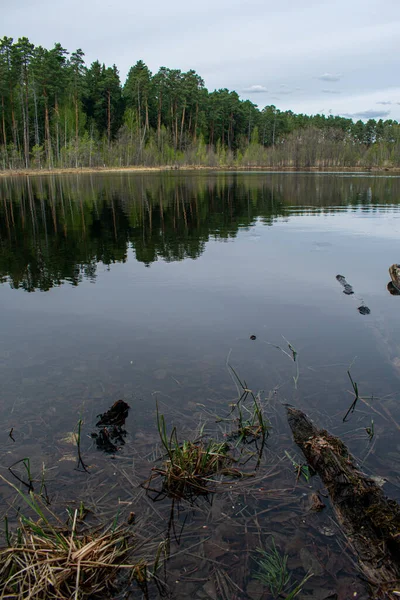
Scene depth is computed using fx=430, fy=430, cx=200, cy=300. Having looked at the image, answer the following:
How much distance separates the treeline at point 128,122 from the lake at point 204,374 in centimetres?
7439

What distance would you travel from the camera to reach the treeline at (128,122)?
82062 millimetres

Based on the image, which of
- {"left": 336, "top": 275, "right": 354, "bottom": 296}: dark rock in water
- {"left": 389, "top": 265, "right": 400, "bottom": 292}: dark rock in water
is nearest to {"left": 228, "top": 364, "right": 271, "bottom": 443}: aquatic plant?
{"left": 336, "top": 275, "right": 354, "bottom": 296}: dark rock in water

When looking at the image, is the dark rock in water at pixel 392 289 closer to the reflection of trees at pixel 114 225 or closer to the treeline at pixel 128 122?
the reflection of trees at pixel 114 225

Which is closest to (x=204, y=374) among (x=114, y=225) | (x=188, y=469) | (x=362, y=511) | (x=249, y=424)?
(x=249, y=424)

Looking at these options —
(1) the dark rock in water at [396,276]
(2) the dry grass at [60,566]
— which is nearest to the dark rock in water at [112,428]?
(2) the dry grass at [60,566]

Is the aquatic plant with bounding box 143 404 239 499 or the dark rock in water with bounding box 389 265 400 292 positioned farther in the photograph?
the dark rock in water with bounding box 389 265 400 292

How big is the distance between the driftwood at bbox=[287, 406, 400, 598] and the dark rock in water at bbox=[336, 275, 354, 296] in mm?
7116

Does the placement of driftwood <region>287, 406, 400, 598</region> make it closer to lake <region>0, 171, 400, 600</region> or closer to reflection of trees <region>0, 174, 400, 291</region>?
lake <region>0, 171, 400, 600</region>

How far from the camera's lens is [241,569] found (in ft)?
11.8

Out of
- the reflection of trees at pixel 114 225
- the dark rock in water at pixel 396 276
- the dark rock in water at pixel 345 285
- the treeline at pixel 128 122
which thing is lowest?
the dark rock in water at pixel 345 285

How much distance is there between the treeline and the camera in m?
82.1

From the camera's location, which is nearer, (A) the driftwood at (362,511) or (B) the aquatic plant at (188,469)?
(A) the driftwood at (362,511)

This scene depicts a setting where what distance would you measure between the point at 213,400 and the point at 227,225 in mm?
18489

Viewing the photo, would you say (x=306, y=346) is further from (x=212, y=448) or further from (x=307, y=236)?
(x=307, y=236)
